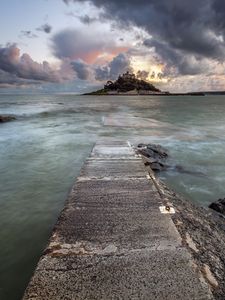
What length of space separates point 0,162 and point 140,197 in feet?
28.0

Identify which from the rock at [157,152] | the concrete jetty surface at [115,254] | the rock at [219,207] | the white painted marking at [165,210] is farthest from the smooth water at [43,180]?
Answer: the white painted marking at [165,210]

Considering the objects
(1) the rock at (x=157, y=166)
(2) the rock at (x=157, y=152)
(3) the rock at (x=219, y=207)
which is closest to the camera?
(3) the rock at (x=219, y=207)

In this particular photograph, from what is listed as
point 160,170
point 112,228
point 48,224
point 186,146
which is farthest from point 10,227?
point 186,146

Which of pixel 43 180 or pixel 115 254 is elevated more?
pixel 115 254

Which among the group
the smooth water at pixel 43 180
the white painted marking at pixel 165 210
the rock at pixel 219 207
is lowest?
the smooth water at pixel 43 180

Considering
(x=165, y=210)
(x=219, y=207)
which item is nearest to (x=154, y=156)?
(x=219, y=207)

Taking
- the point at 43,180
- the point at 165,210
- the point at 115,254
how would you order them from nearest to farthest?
the point at 115,254, the point at 165,210, the point at 43,180

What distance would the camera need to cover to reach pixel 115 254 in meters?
3.61

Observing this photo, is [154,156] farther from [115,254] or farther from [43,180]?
[115,254]

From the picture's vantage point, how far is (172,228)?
4.25 metres

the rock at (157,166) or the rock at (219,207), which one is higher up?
the rock at (219,207)

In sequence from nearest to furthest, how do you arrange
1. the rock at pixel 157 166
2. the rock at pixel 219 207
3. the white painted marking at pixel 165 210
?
the white painted marking at pixel 165 210 → the rock at pixel 219 207 → the rock at pixel 157 166

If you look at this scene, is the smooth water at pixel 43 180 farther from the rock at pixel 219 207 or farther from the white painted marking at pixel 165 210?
the white painted marking at pixel 165 210

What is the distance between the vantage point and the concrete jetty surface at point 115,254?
3.01 meters
